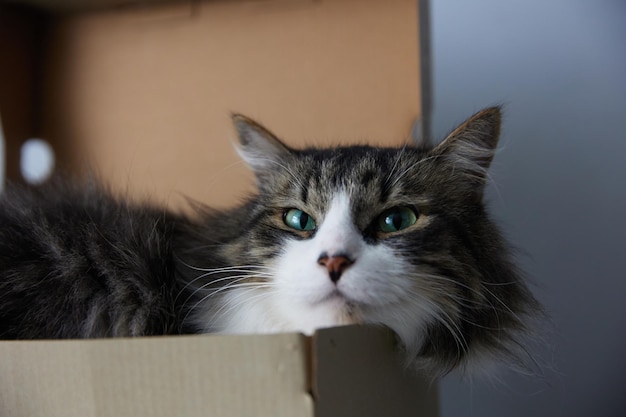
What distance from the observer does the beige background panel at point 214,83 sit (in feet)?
5.72

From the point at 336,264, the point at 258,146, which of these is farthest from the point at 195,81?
the point at 336,264

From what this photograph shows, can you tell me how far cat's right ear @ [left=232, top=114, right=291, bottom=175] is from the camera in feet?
4.34

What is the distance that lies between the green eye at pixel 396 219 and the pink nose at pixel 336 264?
170mm

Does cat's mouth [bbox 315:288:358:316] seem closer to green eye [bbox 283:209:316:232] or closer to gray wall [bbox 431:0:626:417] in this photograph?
green eye [bbox 283:209:316:232]

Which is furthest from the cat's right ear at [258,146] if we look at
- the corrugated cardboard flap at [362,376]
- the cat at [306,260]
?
the corrugated cardboard flap at [362,376]

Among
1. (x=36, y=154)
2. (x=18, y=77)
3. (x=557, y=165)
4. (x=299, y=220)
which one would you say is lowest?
(x=36, y=154)

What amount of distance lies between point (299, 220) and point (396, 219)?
8.2 inches

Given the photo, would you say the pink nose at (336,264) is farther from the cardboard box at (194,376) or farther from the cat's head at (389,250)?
the cardboard box at (194,376)

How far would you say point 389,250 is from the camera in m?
1.03

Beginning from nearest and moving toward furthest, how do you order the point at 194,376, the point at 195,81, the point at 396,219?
the point at 194,376 < the point at 396,219 < the point at 195,81

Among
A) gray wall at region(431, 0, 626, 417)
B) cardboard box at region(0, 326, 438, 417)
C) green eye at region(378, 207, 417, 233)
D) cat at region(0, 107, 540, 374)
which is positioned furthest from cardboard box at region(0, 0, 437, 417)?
cardboard box at region(0, 326, 438, 417)

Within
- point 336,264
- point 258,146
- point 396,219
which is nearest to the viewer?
point 336,264

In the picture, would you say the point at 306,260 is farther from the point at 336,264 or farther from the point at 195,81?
the point at 195,81

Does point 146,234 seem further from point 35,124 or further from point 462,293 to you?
point 35,124
